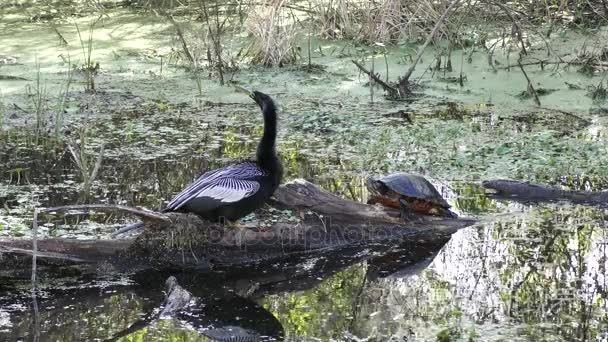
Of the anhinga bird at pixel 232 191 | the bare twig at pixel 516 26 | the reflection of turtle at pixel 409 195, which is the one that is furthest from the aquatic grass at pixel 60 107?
the bare twig at pixel 516 26

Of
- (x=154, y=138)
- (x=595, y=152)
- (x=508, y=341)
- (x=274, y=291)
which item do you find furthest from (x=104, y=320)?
(x=595, y=152)

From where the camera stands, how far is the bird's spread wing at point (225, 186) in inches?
207

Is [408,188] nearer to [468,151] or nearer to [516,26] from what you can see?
[468,151]

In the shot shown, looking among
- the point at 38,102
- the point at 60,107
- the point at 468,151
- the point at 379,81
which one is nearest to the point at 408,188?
the point at 468,151

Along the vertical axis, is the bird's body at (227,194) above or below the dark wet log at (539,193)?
above

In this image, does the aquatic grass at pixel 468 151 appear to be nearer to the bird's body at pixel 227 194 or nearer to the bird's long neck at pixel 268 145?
the bird's long neck at pixel 268 145

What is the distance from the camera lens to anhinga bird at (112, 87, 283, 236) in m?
5.27

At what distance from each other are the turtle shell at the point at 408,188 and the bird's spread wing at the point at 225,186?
3.09 feet

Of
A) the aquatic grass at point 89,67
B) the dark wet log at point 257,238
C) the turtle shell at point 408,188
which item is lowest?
the dark wet log at point 257,238

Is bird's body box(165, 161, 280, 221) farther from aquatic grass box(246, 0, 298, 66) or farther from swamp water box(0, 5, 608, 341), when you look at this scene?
aquatic grass box(246, 0, 298, 66)

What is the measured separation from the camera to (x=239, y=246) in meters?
5.39

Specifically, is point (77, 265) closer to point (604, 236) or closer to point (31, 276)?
point (31, 276)

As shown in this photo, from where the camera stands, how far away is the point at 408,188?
19.4ft

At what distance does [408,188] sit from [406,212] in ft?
0.51
